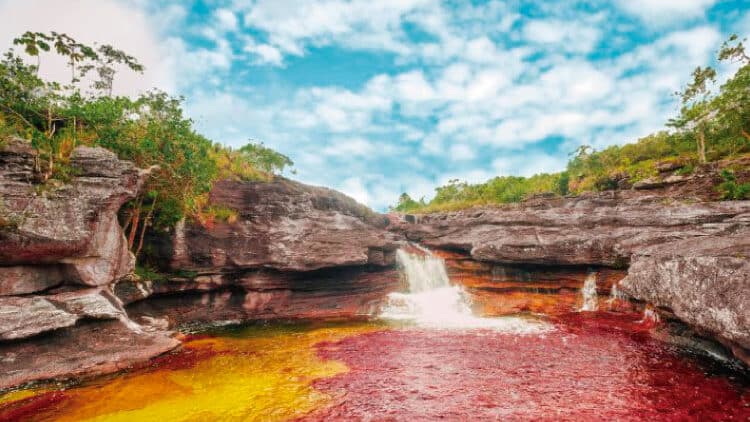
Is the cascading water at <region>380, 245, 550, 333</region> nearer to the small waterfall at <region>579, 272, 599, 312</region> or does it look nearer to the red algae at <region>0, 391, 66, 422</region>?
the small waterfall at <region>579, 272, 599, 312</region>

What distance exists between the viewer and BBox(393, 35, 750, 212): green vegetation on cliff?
73.0 ft

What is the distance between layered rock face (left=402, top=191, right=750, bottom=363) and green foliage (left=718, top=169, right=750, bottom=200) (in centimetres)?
103

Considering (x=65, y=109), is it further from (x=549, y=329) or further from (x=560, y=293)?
(x=560, y=293)

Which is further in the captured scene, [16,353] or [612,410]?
[16,353]

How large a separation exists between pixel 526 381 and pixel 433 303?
44.6 feet

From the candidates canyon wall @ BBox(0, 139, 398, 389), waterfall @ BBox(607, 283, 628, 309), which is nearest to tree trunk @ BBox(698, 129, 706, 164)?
waterfall @ BBox(607, 283, 628, 309)

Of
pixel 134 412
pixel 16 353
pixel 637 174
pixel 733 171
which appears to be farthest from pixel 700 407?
pixel 637 174

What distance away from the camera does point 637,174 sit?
27.3 m

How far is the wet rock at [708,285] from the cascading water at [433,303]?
5713 mm

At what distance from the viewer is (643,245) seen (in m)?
18.9

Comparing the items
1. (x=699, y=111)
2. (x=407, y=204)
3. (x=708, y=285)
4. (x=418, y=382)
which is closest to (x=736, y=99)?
(x=699, y=111)

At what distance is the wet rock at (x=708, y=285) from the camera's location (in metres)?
9.18

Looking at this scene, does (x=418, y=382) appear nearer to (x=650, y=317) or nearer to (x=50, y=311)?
→ (x=50, y=311)

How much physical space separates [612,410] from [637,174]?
25.2 metres
